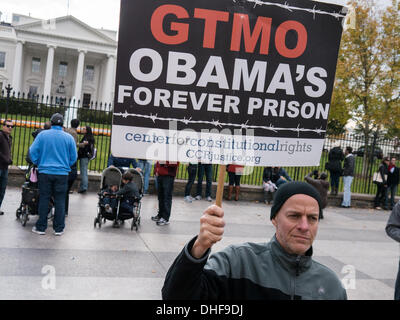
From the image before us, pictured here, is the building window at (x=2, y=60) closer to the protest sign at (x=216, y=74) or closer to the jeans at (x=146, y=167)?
the jeans at (x=146, y=167)

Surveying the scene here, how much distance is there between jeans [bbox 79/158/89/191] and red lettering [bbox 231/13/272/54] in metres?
9.41

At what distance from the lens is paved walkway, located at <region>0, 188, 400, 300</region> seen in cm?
526

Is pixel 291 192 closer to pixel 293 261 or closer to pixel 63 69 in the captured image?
pixel 293 261

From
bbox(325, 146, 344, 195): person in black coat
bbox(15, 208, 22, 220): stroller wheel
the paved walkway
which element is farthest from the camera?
bbox(325, 146, 344, 195): person in black coat

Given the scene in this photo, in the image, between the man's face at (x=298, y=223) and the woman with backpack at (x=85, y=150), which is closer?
the man's face at (x=298, y=223)

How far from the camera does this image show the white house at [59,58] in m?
59.3

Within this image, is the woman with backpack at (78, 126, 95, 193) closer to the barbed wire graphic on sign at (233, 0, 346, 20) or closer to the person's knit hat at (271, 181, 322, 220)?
the barbed wire graphic on sign at (233, 0, 346, 20)

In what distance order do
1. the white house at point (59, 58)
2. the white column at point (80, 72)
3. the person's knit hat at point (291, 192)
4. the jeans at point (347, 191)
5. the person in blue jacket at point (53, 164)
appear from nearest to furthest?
the person's knit hat at point (291, 192) < the person in blue jacket at point (53, 164) < the jeans at point (347, 191) < the white house at point (59, 58) < the white column at point (80, 72)

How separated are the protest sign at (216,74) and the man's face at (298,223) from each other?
1.23 feet

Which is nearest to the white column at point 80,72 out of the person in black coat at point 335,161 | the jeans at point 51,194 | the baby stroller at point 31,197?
the person in black coat at point 335,161

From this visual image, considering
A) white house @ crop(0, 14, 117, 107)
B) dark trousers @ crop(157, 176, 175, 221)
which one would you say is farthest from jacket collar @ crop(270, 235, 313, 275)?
white house @ crop(0, 14, 117, 107)

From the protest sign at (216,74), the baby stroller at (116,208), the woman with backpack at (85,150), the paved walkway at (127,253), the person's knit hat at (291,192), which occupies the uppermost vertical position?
the protest sign at (216,74)

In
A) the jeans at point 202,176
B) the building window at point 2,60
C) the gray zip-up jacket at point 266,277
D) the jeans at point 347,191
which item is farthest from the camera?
the building window at point 2,60
